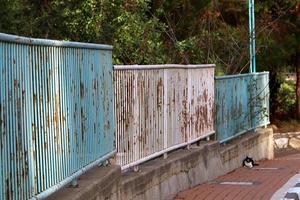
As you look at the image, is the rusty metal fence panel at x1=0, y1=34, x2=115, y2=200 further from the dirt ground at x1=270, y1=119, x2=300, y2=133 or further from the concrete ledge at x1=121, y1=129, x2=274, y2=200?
the dirt ground at x1=270, y1=119, x2=300, y2=133

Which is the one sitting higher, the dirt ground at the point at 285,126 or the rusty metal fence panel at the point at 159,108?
the rusty metal fence panel at the point at 159,108

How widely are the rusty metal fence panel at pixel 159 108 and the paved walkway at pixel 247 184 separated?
82 cm

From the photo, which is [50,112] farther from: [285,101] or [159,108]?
[285,101]

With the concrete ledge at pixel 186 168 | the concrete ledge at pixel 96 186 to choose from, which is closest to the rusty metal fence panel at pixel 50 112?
the concrete ledge at pixel 96 186

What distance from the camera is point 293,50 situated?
23.8 meters

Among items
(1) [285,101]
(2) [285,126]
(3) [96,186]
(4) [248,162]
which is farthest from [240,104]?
(1) [285,101]

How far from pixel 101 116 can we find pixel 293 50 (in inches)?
689

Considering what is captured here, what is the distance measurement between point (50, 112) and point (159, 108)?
413cm

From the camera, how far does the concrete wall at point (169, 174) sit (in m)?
6.77

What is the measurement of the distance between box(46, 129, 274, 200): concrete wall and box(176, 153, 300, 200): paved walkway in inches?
7.1

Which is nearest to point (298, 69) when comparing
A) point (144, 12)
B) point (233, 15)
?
point (233, 15)

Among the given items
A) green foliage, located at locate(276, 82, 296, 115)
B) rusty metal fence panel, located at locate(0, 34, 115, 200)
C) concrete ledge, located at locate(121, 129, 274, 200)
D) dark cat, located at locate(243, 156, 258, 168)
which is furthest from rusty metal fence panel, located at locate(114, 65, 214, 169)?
green foliage, located at locate(276, 82, 296, 115)

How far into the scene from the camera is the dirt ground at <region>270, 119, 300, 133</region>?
25.5 m

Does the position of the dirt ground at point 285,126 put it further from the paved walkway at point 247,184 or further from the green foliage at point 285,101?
the paved walkway at point 247,184
